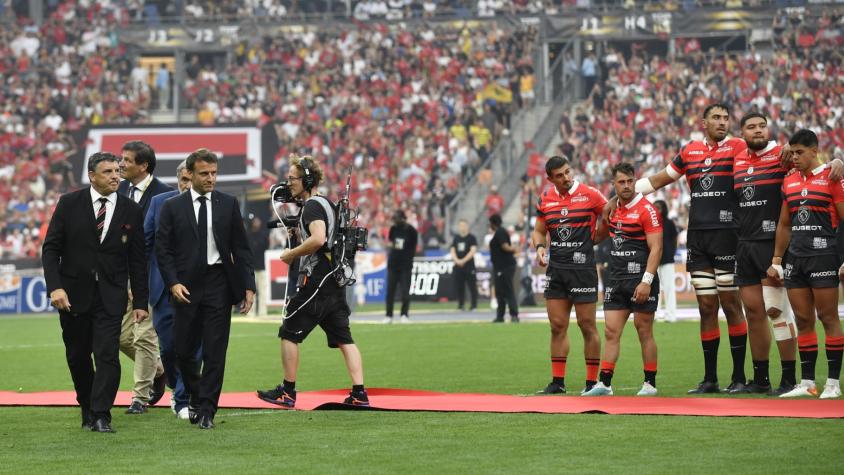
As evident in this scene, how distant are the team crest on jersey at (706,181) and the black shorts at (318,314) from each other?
3.41 meters

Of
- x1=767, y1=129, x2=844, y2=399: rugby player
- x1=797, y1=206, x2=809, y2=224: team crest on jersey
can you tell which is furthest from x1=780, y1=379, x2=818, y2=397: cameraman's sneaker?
x1=797, y1=206, x2=809, y2=224: team crest on jersey

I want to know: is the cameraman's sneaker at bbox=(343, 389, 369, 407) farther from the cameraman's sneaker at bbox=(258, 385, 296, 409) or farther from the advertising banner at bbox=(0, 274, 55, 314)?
the advertising banner at bbox=(0, 274, 55, 314)

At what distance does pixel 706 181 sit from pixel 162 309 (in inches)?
192

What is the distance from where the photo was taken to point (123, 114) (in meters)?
43.4

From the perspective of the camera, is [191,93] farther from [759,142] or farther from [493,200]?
[759,142]

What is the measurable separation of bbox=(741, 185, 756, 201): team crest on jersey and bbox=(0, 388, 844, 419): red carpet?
1.80m

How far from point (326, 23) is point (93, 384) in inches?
1451

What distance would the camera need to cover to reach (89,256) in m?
9.69

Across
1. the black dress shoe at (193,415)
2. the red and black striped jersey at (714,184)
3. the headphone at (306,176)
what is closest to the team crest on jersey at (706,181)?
the red and black striped jersey at (714,184)

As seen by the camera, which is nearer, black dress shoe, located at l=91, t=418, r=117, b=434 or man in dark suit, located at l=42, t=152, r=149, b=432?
black dress shoe, located at l=91, t=418, r=117, b=434

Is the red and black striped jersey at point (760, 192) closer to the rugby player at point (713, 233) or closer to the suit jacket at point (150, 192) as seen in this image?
the rugby player at point (713, 233)

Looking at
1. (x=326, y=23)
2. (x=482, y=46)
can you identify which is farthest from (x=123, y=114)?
(x=482, y=46)

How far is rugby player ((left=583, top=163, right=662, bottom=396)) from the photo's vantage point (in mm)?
11719

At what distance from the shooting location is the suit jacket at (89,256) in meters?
9.61
